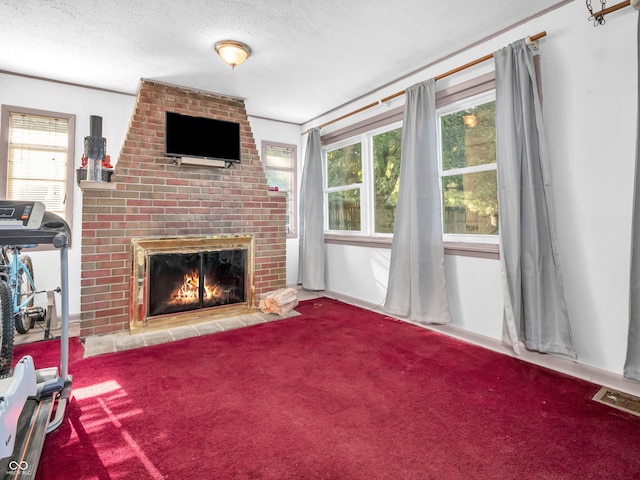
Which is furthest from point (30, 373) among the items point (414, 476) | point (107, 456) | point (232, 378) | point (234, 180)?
point (234, 180)

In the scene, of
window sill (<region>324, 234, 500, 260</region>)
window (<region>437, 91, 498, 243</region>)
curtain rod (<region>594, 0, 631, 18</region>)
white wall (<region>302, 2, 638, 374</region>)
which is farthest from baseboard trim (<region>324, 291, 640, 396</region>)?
curtain rod (<region>594, 0, 631, 18</region>)

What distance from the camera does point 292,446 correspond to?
1558 mm

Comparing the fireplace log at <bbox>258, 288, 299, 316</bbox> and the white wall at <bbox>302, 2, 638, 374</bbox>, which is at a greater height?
the white wall at <bbox>302, 2, 638, 374</bbox>

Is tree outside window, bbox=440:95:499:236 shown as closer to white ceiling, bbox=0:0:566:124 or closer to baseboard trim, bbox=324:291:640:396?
white ceiling, bbox=0:0:566:124

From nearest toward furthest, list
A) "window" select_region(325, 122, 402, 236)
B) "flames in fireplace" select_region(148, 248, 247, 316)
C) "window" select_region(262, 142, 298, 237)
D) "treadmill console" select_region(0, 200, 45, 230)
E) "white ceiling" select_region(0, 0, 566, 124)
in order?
"treadmill console" select_region(0, 200, 45, 230) → "white ceiling" select_region(0, 0, 566, 124) → "flames in fireplace" select_region(148, 248, 247, 316) → "window" select_region(325, 122, 402, 236) → "window" select_region(262, 142, 298, 237)

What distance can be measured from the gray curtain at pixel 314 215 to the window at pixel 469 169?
1.86 metres

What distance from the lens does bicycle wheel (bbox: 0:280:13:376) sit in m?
1.97

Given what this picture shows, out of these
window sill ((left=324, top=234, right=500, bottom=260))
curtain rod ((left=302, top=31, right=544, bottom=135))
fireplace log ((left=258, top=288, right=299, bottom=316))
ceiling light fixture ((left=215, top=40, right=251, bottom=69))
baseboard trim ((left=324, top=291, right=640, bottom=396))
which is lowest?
baseboard trim ((left=324, top=291, right=640, bottom=396))

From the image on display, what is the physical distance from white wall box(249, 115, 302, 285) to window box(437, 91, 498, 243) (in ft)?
7.94

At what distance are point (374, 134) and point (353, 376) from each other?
286cm

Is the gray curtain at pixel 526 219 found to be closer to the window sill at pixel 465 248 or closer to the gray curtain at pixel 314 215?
the window sill at pixel 465 248

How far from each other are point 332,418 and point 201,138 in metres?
3.01

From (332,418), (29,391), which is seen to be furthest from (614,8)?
(29,391)

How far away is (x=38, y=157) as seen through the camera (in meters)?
3.39
